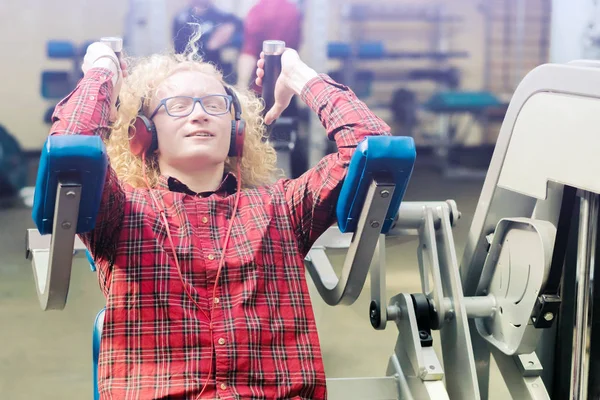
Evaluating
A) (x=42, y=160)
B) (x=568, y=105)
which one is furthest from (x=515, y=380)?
(x=42, y=160)

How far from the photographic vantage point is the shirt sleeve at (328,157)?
1.54m

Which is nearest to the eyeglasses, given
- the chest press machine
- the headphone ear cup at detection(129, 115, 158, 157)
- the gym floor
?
the headphone ear cup at detection(129, 115, 158, 157)

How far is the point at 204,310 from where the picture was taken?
1.53 meters

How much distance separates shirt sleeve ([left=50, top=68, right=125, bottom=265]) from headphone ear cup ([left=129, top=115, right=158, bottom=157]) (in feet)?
0.39

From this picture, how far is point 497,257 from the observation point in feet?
6.03

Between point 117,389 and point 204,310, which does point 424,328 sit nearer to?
point 204,310

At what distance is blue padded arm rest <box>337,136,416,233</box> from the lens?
54.6 inches

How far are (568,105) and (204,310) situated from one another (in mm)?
830

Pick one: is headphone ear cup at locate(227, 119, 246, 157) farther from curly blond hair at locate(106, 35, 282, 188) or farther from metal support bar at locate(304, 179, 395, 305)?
metal support bar at locate(304, 179, 395, 305)

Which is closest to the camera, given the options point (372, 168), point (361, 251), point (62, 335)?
point (372, 168)

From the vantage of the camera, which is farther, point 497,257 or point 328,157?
point 497,257

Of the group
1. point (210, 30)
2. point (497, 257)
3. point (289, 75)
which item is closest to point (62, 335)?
point (210, 30)

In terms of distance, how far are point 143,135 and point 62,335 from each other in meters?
1.26

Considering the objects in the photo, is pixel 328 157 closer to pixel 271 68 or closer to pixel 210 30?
pixel 271 68
